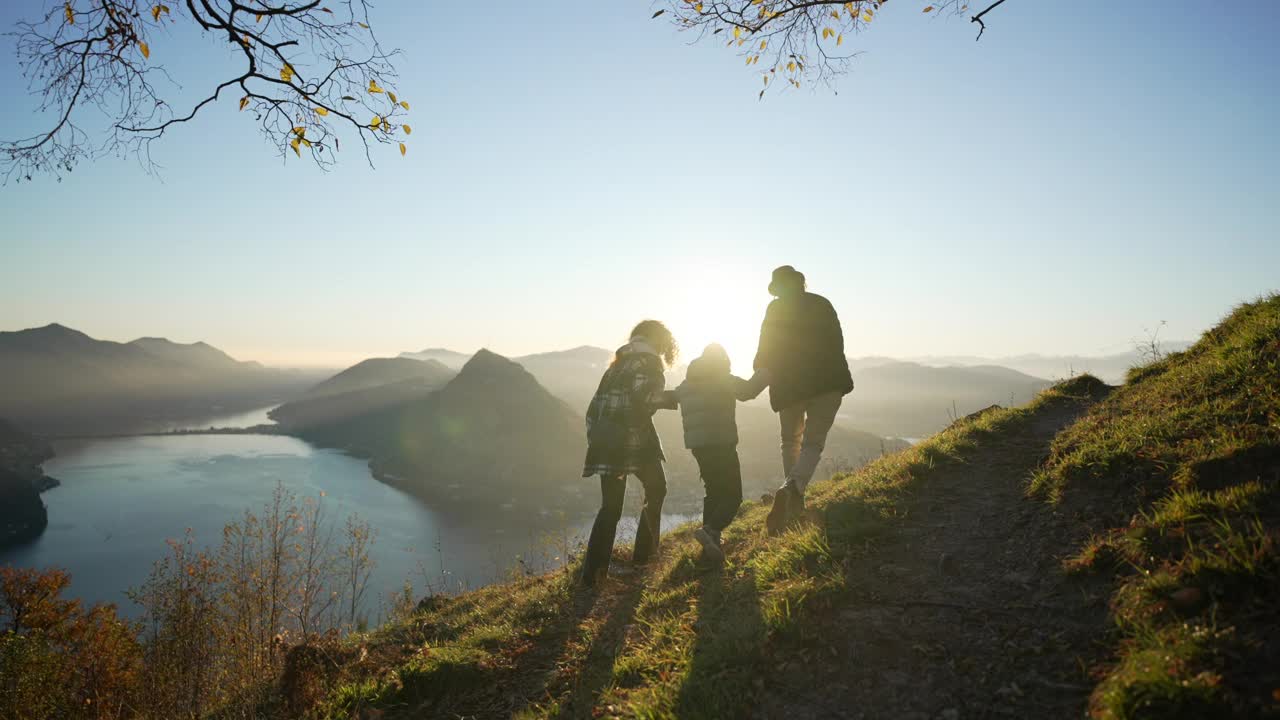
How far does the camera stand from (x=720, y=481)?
19.6 feet

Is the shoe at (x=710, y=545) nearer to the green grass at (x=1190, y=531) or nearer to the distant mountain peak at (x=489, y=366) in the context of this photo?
the green grass at (x=1190, y=531)

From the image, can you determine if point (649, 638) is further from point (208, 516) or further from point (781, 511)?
point (208, 516)

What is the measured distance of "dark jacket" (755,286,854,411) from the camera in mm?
6199

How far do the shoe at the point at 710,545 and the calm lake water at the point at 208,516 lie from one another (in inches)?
1680

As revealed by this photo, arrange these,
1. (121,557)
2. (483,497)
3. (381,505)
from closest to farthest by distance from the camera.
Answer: (121,557)
(381,505)
(483,497)

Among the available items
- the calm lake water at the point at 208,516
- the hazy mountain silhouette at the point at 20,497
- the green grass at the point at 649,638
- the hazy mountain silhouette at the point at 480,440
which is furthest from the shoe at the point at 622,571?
the hazy mountain silhouette at the point at 20,497

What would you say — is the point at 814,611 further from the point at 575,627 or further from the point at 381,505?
the point at 381,505

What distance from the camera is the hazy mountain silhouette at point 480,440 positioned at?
441ft

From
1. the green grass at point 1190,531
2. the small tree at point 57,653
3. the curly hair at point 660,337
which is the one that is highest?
the curly hair at point 660,337

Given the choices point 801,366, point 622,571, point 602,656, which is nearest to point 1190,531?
point 801,366

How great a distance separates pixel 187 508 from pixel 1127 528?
121001 millimetres

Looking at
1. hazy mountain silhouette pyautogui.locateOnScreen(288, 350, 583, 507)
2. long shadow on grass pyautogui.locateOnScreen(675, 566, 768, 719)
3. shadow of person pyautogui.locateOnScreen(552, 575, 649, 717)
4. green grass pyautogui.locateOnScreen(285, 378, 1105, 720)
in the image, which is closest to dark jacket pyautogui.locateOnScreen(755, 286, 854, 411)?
green grass pyautogui.locateOnScreen(285, 378, 1105, 720)

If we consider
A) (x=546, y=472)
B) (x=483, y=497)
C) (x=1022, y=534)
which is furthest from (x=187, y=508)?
(x=1022, y=534)

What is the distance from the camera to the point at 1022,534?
429cm
